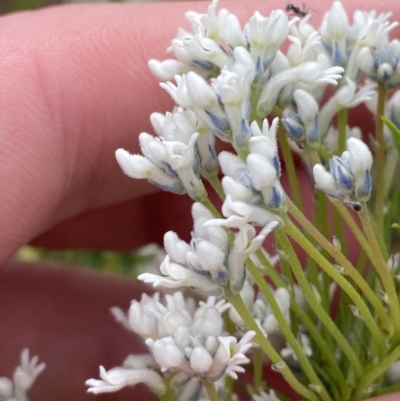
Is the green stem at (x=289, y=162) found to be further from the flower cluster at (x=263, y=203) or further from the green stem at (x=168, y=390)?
the green stem at (x=168, y=390)

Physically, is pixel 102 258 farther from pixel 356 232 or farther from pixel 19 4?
pixel 356 232

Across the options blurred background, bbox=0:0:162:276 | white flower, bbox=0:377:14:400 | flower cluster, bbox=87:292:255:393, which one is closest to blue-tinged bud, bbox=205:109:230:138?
flower cluster, bbox=87:292:255:393

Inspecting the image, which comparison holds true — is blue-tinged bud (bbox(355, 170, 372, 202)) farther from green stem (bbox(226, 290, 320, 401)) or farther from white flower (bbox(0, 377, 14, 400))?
white flower (bbox(0, 377, 14, 400))

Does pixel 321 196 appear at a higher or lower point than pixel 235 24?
lower

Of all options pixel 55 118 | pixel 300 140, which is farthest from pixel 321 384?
pixel 55 118

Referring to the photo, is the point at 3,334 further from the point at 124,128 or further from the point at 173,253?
the point at 173,253

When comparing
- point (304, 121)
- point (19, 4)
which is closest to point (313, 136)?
point (304, 121)
